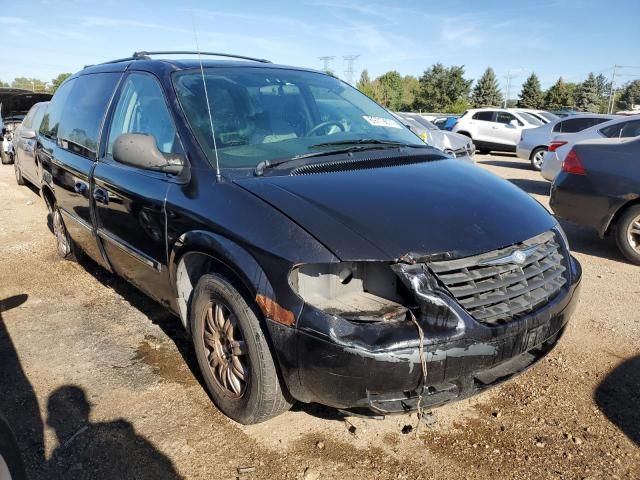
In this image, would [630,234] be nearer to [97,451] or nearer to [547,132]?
[97,451]

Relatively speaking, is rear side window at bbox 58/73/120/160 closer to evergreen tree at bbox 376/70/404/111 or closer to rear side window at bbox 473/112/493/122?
rear side window at bbox 473/112/493/122

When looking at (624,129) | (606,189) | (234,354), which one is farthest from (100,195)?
(624,129)

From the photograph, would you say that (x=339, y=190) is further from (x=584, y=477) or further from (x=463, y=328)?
(x=584, y=477)

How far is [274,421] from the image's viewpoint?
9.05 ft

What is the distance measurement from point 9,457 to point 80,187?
2656 mm

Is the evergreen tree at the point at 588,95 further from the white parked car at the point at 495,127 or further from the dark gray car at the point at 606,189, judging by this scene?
the dark gray car at the point at 606,189

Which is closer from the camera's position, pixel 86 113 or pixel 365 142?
pixel 365 142

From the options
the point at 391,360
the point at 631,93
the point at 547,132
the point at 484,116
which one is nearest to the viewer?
the point at 391,360

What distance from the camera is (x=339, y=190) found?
2518mm

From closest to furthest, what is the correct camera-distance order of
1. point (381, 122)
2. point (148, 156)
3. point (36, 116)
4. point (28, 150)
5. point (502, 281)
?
point (502, 281)
point (148, 156)
point (381, 122)
point (28, 150)
point (36, 116)

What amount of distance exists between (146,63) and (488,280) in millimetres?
2672

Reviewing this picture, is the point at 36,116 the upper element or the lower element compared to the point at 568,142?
upper

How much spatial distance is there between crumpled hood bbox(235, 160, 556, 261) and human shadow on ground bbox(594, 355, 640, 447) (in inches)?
42.0

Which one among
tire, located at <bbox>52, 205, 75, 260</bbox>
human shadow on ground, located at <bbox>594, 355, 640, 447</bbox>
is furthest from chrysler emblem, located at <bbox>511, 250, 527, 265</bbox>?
tire, located at <bbox>52, 205, 75, 260</bbox>
